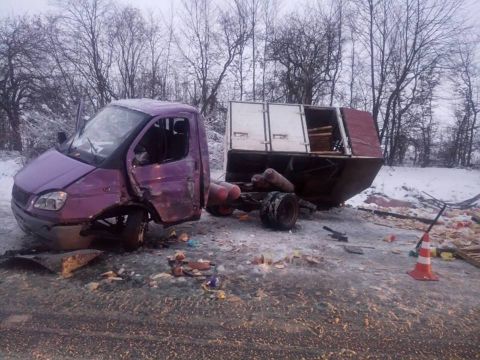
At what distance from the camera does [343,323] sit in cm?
375

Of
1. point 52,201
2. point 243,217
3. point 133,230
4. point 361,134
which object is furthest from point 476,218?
point 52,201

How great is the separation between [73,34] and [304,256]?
68.4 ft

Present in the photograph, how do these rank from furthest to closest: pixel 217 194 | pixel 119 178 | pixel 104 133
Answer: pixel 217 194 < pixel 104 133 < pixel 119 178

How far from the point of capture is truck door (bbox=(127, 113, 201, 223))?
5270 millimetres

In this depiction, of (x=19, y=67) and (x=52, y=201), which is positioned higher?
(x=19, y=67)

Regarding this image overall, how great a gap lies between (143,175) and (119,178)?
0.36 meters

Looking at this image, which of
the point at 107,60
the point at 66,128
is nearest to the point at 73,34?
the point at 107,60

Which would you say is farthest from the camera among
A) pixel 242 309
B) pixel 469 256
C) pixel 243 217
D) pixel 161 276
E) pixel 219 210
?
pixel 243 217

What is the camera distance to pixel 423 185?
52.7ft

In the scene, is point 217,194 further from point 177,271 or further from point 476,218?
point 476,218

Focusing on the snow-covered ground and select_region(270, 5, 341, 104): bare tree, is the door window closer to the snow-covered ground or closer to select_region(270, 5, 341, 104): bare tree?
the snow-covered ground

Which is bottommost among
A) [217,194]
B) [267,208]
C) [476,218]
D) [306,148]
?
[476,218]

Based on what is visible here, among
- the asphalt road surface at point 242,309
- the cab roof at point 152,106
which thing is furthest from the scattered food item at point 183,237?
the cab roof at point 152,106

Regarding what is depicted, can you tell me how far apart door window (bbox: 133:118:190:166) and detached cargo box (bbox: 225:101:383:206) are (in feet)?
7.50
